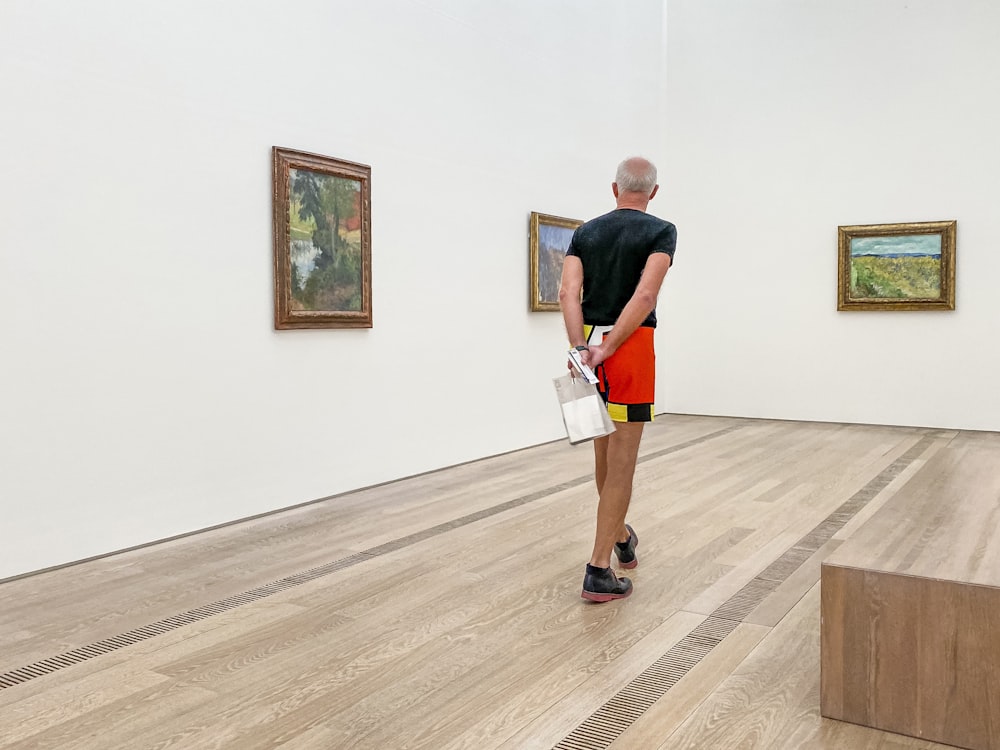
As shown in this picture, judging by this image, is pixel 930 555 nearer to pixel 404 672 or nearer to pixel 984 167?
pixel 404 672

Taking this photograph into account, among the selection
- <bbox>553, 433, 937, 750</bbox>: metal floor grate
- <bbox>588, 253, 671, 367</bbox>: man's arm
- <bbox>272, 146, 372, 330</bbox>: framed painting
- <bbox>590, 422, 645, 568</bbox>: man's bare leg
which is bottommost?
<bbox>553, 433, 937, 750</bbox>: metal floor grate

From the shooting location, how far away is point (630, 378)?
425 centimetres

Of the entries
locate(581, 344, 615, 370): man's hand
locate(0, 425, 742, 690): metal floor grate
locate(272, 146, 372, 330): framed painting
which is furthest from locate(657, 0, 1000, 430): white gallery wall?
locate(581, 344, 615, 370): man's hand

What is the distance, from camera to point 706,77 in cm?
1232

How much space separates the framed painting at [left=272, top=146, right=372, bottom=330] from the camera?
6.31m

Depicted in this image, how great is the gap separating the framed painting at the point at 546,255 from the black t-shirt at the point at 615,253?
16.1ft

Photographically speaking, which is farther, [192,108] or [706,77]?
[706,77]

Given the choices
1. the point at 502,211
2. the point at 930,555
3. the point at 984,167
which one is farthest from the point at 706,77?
the point at 930,555

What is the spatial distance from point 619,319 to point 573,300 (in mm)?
258

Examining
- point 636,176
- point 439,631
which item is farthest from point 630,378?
point 439,631

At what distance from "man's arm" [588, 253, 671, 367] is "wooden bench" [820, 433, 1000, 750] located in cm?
139

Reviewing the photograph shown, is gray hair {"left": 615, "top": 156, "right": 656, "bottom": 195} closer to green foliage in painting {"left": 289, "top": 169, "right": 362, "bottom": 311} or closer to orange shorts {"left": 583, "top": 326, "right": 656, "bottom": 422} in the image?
orange shorts {"left": 583, "top": 326, "right": 656, "bottom": 422}

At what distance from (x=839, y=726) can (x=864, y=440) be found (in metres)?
7.50

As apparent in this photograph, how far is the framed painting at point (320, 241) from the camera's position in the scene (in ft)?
20.7
